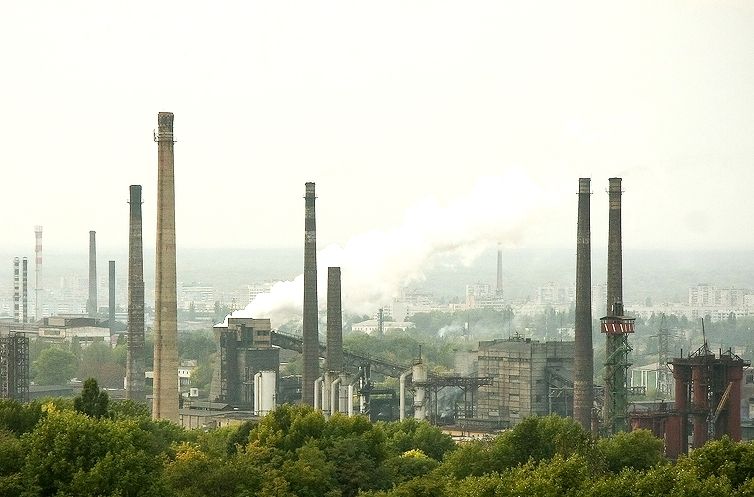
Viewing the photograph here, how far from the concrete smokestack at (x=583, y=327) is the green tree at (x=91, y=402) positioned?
94.0 feet

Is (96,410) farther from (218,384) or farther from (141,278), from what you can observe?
(218,384)

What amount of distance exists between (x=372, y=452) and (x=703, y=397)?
1910cm

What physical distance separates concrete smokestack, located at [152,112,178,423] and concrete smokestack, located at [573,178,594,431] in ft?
55.3

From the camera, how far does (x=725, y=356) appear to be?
219 feet

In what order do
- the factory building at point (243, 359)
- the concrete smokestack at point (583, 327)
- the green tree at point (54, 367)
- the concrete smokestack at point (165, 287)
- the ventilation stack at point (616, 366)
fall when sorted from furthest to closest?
the green tree at point (54, 367)
the factory building at point (243, 359)
the concrete smokestack at point (583, 327)
the concrete smokestack at point (165, 287)
the ventilation stack at point (616, 366)

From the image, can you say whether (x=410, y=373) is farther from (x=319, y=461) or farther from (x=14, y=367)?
(x=319, y=461)

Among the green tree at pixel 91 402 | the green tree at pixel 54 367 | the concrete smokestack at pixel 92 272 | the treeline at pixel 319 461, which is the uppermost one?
the concrete smokestack at pixel 92 272

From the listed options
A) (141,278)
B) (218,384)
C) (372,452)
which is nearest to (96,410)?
(372,452)

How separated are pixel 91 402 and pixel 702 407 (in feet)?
87.1

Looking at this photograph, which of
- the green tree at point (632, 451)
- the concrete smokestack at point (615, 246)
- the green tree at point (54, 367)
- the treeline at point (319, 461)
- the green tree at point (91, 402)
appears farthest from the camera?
the green tree at point (54, 367)

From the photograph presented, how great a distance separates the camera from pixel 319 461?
48.2 m

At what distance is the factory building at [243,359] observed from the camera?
8919cm

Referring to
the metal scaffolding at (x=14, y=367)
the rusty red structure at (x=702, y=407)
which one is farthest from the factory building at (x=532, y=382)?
the metal scaffolding at (x=14, y=367)

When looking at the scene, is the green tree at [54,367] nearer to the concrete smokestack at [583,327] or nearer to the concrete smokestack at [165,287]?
the concrete smokestack at [165,287]
